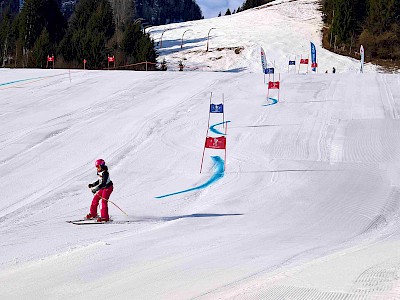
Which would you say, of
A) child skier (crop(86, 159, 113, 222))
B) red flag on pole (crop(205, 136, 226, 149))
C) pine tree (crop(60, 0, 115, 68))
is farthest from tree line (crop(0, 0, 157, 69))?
child skier (crop(86, 159, 113, 222))

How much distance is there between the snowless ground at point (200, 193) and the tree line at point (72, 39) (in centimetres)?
2644

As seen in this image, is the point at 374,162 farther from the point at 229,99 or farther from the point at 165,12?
the point at 165,12

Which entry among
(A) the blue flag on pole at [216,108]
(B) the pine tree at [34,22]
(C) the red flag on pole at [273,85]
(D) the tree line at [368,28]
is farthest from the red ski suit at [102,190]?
(D) the tree line at [368,28]

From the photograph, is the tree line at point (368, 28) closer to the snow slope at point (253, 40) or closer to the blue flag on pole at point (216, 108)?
the snow slope at point (253, 40)

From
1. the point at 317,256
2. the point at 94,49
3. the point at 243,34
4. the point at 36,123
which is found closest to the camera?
the point at 317,256

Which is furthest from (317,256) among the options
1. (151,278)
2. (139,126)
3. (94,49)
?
(94,49)

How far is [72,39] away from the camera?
57812 millimetres

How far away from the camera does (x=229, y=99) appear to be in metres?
26.2

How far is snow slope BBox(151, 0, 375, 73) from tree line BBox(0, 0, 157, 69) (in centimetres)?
646

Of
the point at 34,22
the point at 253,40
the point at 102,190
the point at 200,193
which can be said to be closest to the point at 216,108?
the point at 200,193

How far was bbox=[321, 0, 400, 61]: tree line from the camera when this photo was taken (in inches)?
2749

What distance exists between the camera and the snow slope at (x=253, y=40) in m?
66.1

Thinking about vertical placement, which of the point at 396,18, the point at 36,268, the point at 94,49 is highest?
the point at 396,18

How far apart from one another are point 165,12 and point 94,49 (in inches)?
4929
